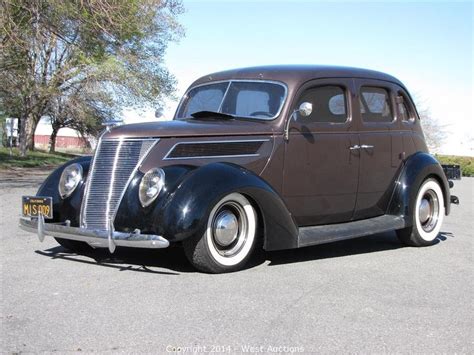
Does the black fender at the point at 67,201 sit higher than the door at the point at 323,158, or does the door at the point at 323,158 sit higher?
the door at the point at 323,158

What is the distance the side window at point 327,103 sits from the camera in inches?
233

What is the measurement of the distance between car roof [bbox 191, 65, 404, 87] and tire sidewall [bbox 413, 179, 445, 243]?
1494mm

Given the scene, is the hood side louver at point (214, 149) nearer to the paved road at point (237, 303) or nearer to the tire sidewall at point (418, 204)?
the paved road at point (237, 303)

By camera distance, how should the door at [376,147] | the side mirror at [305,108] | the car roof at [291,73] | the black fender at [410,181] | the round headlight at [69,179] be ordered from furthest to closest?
the black fender at [410,181], the door at [376,147], the car roof at [291,73], the side mirror at [305,108], the round headlight at [69,179]

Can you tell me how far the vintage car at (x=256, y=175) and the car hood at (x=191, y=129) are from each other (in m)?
0.01

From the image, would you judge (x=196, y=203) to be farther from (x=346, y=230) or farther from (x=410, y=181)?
(x=410, y=181)

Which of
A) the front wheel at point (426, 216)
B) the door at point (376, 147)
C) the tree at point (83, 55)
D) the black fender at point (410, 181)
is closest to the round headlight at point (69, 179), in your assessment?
the door at point (376, 147)

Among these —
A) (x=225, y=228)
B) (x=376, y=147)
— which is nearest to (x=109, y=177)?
(x=225, y=228)

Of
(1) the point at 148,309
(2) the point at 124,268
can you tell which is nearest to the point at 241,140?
(2) the point at 124,268

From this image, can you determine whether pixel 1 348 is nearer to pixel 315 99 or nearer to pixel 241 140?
pixel 241 140

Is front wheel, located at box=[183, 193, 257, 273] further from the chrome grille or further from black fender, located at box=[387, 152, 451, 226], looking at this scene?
black fender, located at box=[387, 152, 451, 226]

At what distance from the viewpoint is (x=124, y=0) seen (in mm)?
13375

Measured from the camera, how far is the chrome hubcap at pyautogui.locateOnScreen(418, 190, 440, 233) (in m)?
6.80

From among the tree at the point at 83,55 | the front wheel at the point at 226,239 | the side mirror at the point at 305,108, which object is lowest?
the front wheel at the point at 226,239
